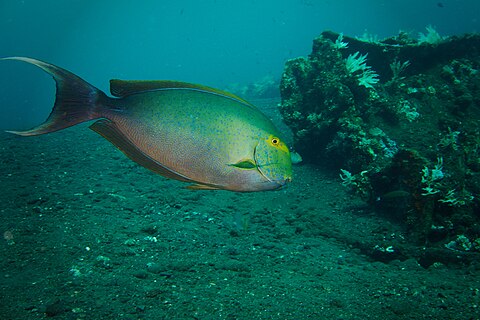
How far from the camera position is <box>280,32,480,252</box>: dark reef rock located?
4.57 meters

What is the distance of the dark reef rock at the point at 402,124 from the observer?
4570 mm

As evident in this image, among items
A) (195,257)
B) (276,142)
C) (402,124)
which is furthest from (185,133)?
(402,124)

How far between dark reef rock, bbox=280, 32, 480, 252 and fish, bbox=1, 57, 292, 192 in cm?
450

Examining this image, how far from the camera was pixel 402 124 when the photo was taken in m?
6.55

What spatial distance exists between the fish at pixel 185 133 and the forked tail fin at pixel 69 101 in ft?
0.09

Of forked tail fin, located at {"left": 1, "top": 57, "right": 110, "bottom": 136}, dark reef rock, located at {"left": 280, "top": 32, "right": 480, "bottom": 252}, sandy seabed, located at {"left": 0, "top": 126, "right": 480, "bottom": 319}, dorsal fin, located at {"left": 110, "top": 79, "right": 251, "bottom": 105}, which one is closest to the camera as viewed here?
forked tail fin, located at {"left": 1, "top": 57, "right": 110, "bottom": 136}

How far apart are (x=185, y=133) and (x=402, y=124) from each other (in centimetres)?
685

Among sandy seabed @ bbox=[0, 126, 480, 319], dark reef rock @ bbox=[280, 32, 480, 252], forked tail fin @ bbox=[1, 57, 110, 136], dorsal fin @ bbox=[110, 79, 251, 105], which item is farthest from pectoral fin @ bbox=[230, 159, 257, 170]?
dark reef rock @ bbox=[280, 32, 480, 252]

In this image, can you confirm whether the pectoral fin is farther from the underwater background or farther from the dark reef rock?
the dark reef rock

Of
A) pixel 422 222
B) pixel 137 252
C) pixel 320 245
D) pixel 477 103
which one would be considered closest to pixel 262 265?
pixel 320 245

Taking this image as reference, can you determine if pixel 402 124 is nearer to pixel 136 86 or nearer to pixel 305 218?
pixel 305 218

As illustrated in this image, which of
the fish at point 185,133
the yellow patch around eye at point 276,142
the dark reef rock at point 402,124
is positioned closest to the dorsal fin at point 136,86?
the fish at point 185,133

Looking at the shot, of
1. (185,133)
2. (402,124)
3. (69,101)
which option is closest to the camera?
(69,101)

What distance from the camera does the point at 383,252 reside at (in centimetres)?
415
